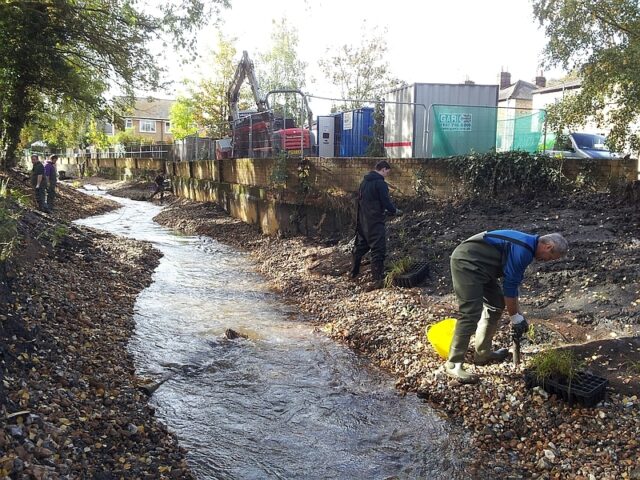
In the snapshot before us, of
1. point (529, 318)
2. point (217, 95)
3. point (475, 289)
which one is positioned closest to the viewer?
point (475, 289)

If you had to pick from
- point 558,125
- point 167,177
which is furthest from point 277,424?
point 167,177

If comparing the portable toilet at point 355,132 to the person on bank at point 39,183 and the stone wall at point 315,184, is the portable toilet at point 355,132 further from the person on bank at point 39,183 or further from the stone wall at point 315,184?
the person on bank at point 39,183

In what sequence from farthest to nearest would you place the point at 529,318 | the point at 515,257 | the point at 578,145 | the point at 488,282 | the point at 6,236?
the point at 578,145
the point at 529,318
the point at 6,236
the point at 488,282
the point at 515,257

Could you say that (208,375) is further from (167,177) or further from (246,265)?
(167,177)

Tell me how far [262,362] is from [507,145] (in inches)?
378

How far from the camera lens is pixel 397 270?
8.57 m

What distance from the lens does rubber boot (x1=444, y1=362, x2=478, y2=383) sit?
532 centimetres

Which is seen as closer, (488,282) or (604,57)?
(488,282)

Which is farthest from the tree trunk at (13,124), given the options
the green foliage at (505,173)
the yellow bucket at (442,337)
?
the yellow bucket at (442,337)

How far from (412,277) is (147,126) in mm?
70077

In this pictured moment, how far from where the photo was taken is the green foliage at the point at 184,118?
42469 millimetres

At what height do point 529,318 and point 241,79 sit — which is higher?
point 241,79

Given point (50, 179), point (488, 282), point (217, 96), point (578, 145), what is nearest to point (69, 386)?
point (488, 282)

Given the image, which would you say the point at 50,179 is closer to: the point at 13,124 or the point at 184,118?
the point at 13,124
